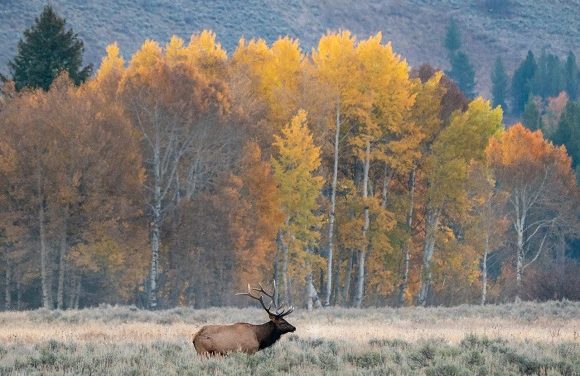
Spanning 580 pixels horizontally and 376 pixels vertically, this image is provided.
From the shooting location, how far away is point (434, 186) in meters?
38.4

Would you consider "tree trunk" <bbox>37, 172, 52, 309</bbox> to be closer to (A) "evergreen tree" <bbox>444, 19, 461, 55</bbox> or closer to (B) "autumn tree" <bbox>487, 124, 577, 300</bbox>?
(B) "autumn tree" <bbox>487, 124, 577, 300</bbox>

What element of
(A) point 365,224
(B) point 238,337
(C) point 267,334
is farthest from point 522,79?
(B) point 238,337

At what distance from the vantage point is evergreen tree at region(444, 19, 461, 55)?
130 metres

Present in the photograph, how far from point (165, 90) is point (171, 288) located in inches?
382

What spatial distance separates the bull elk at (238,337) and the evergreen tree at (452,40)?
117410mm

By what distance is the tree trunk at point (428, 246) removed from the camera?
129ft

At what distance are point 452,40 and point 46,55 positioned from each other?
98070 millimetres

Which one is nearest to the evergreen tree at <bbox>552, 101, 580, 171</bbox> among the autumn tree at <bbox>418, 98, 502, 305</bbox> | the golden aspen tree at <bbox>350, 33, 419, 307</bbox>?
the autumn tree at <bbox>418, 98, 502, 305</bbox>

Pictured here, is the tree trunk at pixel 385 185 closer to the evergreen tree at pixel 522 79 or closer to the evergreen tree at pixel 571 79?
the evergreen tree at pixel 522 79

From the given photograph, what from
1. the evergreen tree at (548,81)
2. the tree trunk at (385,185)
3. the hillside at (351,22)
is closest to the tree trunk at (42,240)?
the tree trunk at (385,185)

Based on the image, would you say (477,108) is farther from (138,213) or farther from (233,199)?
(138,213)

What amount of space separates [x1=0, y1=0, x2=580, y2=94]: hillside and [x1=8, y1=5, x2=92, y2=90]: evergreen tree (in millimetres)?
53802

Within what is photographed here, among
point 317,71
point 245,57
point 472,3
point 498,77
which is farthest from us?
point 472,3

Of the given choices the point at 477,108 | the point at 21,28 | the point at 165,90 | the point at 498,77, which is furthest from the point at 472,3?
the point at 165,90
